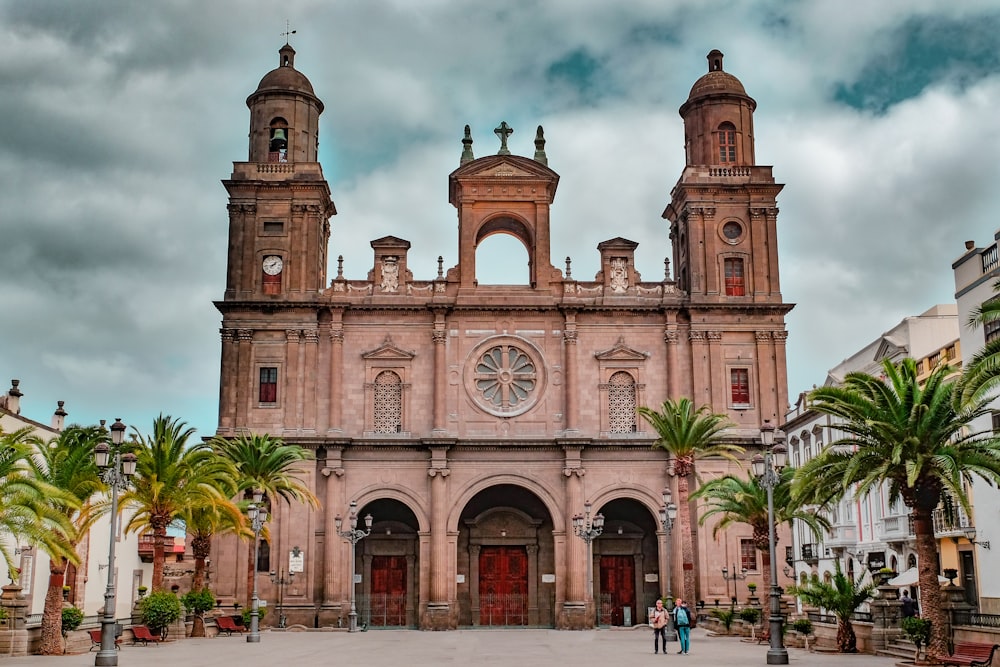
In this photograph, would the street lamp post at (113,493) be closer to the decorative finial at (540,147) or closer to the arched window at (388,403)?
the arched window at (388,403)

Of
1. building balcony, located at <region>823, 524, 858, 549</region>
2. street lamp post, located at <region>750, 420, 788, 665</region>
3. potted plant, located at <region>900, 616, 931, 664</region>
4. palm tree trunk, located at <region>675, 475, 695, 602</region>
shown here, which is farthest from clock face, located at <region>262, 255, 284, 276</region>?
potted plant, located at <region>900, 616, 931, 664</region>

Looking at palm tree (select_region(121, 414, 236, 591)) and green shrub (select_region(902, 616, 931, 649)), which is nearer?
green shrub (select_region(902, 616, 931, 649))

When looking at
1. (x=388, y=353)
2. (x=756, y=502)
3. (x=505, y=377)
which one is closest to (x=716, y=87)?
(x=505, y=377)

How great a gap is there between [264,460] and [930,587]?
91.2ft

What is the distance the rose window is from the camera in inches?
2114

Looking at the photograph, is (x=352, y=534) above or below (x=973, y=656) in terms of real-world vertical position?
above

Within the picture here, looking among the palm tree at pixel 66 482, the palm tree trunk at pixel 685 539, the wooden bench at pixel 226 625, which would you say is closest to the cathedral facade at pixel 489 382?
the palm tree trunk at pixel 685 539

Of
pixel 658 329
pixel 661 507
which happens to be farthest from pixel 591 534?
pixel 658 329

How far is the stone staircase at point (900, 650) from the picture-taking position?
29953mm

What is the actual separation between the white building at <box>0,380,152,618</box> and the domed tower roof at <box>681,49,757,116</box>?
3445 cm

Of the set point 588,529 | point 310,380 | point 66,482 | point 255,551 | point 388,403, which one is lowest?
point 255,551

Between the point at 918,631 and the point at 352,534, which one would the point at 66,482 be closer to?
the point at 352,534

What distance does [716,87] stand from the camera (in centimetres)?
5659

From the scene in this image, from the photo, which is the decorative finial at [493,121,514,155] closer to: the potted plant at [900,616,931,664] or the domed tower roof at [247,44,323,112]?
the domed tower roof at [247,44,323,112]
